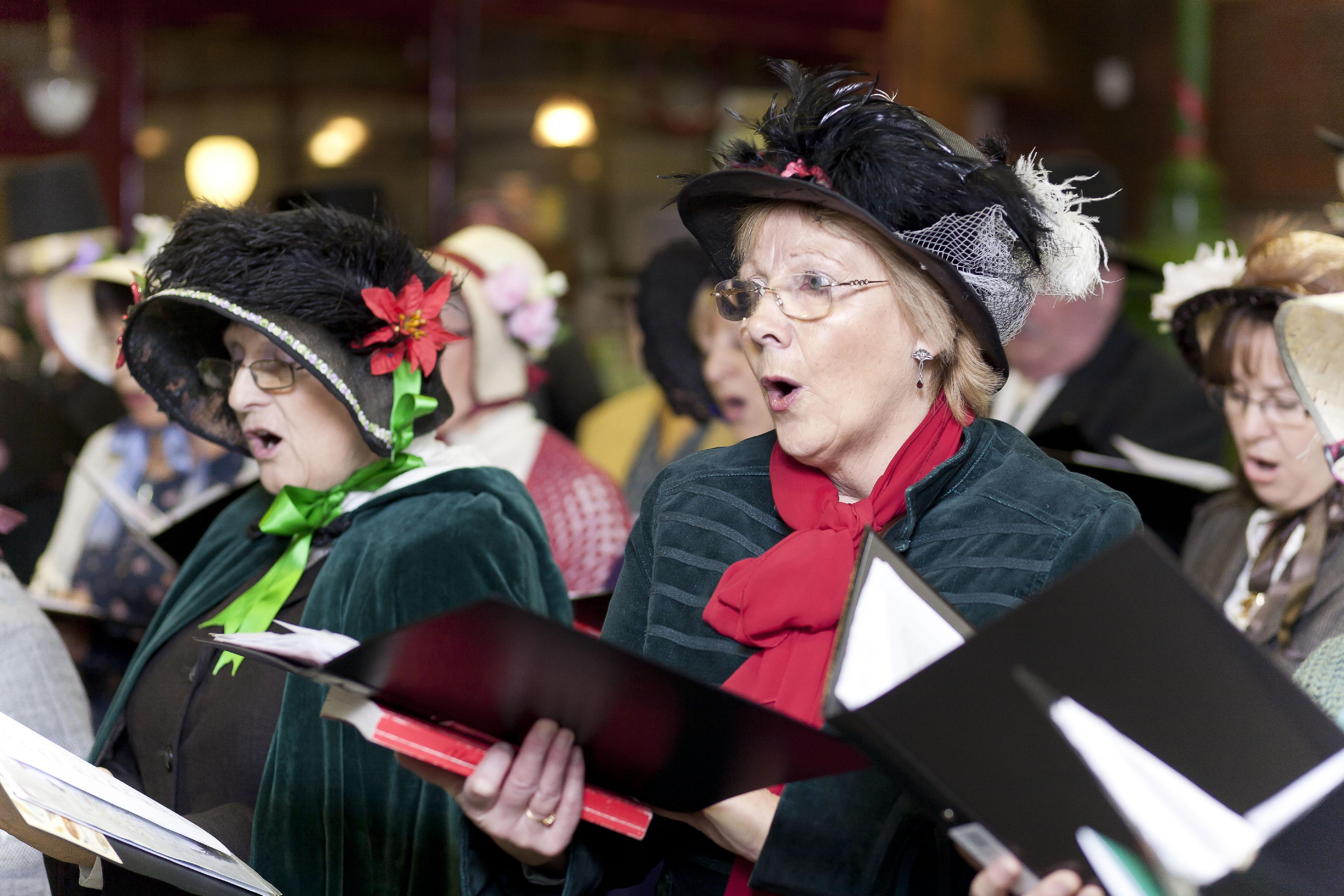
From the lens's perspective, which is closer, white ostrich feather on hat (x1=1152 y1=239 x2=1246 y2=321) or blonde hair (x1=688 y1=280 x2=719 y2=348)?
white ostrich feather on hat (x1=1152 y1=239 x2=1246 y2=321)

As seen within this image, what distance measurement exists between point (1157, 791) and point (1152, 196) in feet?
16.5


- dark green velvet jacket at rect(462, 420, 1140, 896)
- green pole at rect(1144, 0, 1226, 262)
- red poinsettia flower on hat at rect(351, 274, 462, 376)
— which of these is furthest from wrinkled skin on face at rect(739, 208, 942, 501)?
green pole at rect(1144, 0, 1226, 262)

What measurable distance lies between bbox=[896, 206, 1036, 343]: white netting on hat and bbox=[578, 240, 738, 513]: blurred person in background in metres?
2.19

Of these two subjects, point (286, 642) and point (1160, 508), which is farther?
point (1160, 508)

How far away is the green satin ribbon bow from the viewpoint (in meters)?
2.19

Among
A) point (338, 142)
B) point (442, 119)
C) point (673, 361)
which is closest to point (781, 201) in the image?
point (673, 361)

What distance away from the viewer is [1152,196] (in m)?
5.55

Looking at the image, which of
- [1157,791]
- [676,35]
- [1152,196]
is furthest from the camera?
[676,35]

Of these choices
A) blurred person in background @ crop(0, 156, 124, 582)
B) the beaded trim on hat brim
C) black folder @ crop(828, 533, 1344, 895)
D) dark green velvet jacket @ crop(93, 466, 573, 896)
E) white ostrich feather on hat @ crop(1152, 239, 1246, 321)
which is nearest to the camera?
black folder @ crop(828, 533, 1344, 895)

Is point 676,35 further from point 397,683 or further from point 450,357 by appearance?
point 397,683

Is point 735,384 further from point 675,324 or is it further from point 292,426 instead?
point 292,426

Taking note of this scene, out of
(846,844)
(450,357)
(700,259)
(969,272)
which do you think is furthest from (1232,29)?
(846,844)

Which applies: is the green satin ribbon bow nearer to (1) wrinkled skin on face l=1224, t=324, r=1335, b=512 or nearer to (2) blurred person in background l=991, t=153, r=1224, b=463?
(1) wrinkled skin on face l=1224, t=324, r=1335, b=512

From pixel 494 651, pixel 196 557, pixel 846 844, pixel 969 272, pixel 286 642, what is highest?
pixel 969 272
